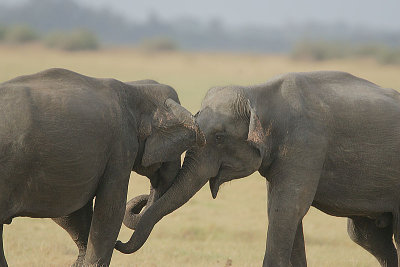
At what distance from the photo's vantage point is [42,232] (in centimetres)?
1238

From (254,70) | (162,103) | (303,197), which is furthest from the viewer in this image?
(254,70)

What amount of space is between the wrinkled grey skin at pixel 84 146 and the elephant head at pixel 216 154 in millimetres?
189

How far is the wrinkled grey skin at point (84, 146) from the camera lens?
734 cm

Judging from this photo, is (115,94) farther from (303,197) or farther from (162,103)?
(303,197)

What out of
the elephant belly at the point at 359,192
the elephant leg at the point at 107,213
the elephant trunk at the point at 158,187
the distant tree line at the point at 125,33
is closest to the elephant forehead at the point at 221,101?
the elephant trunk at the point at 158,187

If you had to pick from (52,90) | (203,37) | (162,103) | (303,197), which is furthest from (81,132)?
(203,37)

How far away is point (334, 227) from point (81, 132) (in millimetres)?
7227

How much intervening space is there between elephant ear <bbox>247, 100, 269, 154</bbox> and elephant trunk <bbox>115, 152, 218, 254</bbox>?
1.74 ft

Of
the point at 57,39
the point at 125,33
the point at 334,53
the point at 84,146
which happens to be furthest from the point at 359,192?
the point at 125,33

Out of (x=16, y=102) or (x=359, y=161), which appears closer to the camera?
(x=16, y=102)

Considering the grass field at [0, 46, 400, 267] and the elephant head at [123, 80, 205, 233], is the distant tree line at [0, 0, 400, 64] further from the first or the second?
the elephant head at [123, 80, 205, 233]

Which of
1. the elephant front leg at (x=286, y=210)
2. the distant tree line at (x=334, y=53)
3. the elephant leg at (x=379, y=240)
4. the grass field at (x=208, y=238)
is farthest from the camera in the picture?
the distant tree line at (x=334, y=53)

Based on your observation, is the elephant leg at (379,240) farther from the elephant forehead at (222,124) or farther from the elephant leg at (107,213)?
the elephant leg at (107,213)

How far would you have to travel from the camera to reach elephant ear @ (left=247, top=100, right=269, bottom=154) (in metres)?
7.83
